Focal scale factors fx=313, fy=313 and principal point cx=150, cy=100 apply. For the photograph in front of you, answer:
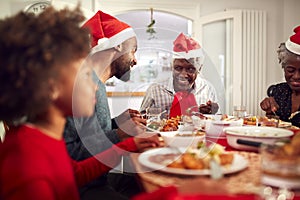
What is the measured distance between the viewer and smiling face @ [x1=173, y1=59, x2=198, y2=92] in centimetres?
263

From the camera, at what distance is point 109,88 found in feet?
15.1

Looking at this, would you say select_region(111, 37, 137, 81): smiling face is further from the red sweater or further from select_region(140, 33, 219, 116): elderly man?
the red sweater

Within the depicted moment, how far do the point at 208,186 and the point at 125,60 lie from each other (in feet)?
4.50

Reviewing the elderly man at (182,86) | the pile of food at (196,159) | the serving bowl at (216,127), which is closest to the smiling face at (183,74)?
the elderly man at (182,86)

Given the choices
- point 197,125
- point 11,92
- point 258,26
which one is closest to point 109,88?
point 258,26

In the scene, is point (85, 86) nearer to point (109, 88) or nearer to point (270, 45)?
point (109, 88)

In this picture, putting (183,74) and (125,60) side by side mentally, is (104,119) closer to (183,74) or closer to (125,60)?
(125,60)

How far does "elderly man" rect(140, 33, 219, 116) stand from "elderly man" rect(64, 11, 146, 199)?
0.76 metres

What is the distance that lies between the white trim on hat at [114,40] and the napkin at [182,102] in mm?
907

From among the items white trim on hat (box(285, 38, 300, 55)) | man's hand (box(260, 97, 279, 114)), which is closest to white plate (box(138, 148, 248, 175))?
man's hand (box(260, 97, 279, 114))

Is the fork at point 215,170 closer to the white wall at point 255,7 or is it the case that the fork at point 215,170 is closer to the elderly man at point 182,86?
the elderly man at point 182,86

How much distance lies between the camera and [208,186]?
61 centimetres

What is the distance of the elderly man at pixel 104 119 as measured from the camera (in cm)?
136

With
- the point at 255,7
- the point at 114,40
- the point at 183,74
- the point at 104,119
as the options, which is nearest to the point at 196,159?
the point at 104,119
